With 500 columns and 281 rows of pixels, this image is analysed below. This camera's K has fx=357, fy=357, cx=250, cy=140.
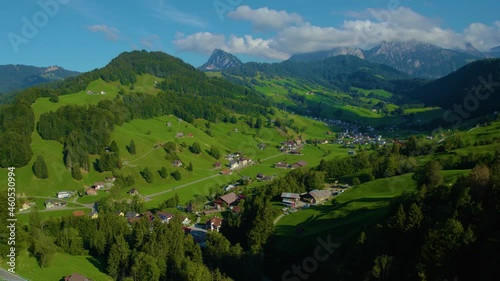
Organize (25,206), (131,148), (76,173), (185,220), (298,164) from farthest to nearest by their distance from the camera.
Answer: (298,164)
(131,148)
(76,173)
(25,206)
(185,220)

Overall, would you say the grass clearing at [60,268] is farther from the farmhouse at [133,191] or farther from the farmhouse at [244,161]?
the farmhouse at [244,161]

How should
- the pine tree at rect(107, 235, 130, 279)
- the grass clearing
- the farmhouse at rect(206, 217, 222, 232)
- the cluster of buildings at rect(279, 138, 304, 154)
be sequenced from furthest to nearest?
1. the cluster of buildings at rect(279, 138, 304, 154)
2. the farmhouse at rect(206, 217, 222, 232)
3. the pine tree at rect(107, 235, 130, 279)
4. the grass clearing

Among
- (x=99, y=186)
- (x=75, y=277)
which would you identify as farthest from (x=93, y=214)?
(x=75, y=277)

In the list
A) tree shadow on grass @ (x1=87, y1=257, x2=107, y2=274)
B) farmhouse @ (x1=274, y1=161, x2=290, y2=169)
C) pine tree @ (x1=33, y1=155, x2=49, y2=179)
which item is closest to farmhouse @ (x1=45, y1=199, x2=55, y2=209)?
pine tree @ (x1=33, y1=155, x2=49, y2=179)

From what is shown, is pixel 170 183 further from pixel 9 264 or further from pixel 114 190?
pixel 9 264

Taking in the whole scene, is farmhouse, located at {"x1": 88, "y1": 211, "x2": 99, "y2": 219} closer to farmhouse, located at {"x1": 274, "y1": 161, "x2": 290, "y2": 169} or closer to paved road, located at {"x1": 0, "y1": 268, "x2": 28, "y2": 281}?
paved road, located at {"x1": 0, "y1": 268, "x2": 28, "y2": 281}

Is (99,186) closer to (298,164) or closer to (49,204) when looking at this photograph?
(49,204)

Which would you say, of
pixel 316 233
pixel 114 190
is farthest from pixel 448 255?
pixel 114 190
